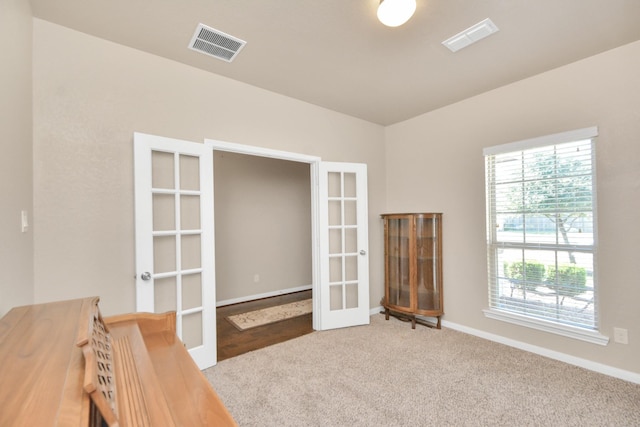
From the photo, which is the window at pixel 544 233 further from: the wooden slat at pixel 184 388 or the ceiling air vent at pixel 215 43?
the wooden slat at pixel 184 388

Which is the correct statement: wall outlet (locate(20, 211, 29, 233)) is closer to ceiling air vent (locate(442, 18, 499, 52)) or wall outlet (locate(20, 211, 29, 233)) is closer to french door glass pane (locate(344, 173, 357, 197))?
french door glass pane (locate(344, 173, 357, 197))

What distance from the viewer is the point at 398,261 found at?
3.61 meters

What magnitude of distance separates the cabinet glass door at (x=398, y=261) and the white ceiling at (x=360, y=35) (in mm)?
1659

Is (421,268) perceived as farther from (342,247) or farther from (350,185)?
(350,185)

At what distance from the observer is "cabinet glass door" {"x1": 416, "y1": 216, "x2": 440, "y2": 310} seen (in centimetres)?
337

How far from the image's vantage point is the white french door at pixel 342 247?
3375 mm

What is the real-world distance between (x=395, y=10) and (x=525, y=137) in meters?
2.07

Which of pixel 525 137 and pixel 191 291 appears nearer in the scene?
pixel 191 291

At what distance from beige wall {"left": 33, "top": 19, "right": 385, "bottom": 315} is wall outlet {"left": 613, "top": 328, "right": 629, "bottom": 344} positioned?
3.90m

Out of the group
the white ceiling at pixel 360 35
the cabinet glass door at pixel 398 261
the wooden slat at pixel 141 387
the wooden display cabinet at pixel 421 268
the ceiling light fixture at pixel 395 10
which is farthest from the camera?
the cabinet glass door at pixel 398 261

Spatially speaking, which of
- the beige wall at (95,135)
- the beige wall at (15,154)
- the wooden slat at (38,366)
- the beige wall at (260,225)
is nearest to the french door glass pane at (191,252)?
the beige wall at (95,135)

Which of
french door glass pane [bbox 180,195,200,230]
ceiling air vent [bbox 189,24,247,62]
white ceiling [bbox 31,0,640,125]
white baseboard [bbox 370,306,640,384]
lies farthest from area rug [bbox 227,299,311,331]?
ceiling air vent [bbox 189,24,247,62]

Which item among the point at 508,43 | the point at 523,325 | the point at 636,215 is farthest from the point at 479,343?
the point at 508,43

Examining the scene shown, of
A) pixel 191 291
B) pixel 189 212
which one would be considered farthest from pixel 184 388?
pixel 189 212
